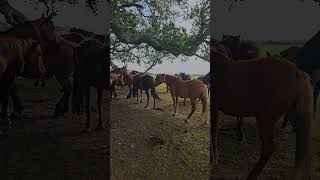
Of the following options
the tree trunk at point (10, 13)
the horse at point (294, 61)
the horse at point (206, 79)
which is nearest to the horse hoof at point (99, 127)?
the horse at point (206, 79)

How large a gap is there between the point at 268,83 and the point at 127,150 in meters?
1.45

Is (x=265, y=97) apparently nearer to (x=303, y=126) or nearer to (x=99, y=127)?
(x=303, y=126)

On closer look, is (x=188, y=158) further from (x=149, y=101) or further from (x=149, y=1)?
(x=149, y=1)

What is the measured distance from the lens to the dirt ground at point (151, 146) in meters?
4.36

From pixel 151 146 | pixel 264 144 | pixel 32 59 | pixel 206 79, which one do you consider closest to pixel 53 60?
pixel 32 59

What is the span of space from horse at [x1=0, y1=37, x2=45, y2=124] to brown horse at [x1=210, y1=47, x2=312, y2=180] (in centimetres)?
161

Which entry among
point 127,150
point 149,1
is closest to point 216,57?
point 149,1

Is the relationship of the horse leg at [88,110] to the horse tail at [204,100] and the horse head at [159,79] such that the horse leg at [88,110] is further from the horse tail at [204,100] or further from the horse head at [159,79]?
the horse tail at [204,100]

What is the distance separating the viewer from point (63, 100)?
162 inches

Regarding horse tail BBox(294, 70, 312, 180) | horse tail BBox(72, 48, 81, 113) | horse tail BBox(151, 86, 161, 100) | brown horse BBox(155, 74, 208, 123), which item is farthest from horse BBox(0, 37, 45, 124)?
horse tail BBox(294, 70, 312, 180)

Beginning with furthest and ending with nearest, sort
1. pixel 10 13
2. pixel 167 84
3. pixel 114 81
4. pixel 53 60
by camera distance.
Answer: pixel 167 84
pixel 114 81
pixel 53 60
pixel 10 13

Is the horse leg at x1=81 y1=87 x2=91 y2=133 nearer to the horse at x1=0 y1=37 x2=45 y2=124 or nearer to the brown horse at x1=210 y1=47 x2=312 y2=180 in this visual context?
the horse at x1=0 y1=37 x2=45 y2=124

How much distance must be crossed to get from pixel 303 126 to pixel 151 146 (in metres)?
1.40

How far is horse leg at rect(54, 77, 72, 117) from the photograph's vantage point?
4117 mm
